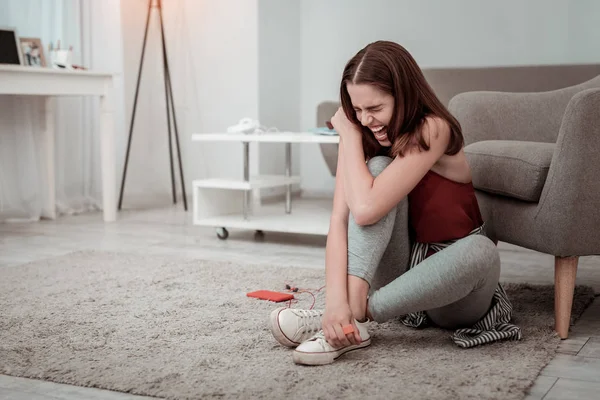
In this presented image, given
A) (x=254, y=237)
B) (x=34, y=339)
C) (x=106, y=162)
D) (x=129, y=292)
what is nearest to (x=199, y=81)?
(x=106, y=162)

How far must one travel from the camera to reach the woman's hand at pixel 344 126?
68.6 inches

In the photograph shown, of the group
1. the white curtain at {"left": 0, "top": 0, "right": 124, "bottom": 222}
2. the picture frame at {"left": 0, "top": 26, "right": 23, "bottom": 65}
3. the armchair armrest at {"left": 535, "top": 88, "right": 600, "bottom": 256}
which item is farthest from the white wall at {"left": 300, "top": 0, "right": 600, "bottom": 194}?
the armchair armrest at {"left": 535, "top": 88, "right": 600, "bottom": 256}

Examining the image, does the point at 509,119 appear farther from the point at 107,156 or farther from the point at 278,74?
the point at 278,74

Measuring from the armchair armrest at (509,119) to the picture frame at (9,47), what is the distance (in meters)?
2.23

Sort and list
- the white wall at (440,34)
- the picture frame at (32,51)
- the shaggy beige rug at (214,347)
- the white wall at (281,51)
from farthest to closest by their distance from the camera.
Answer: the white wall at (281,51) < the white wall at (440,34) < the picture frame at (32,51) < the shaggy beige rug at (214,347)

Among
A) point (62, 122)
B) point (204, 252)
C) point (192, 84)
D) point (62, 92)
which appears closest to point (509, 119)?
point (204, 252)

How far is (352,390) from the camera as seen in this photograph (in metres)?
1.42

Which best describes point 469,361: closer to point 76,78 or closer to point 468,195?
point 468,195

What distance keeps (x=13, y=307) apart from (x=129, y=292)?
316mm

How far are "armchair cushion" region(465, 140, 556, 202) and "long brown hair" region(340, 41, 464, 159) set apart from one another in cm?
26

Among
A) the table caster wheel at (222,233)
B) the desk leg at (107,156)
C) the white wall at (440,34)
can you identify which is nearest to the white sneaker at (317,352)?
the table caster wheel at (222,233)

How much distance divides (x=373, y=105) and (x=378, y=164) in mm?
126

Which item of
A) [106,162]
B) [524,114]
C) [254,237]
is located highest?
[524,114]

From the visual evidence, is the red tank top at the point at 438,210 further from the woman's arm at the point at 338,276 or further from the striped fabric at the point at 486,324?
the woman's arm at the point at 338,276
